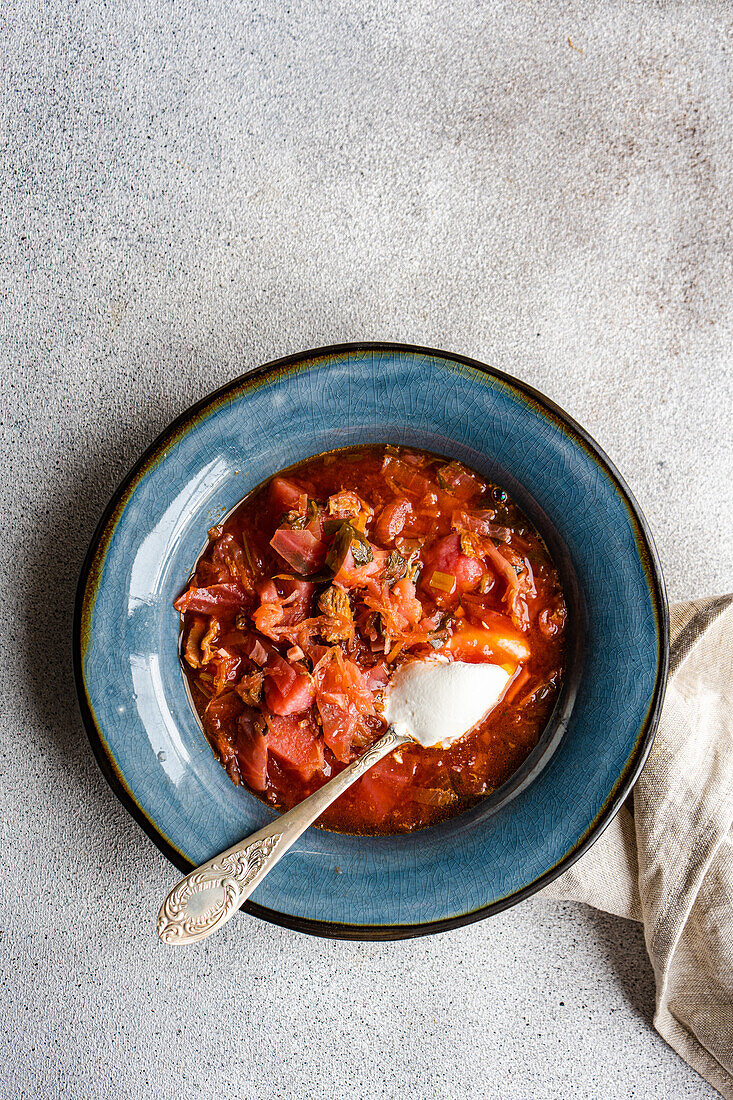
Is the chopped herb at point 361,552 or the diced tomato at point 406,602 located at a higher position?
the chopped herb at point 361,552

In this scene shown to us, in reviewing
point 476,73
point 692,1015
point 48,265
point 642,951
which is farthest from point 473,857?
point 476,73

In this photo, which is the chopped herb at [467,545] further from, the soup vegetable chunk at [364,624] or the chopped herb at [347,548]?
the chopped herb at [347,548]

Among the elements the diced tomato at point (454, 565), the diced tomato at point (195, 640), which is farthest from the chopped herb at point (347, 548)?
the diced tomato at point (195, 640)

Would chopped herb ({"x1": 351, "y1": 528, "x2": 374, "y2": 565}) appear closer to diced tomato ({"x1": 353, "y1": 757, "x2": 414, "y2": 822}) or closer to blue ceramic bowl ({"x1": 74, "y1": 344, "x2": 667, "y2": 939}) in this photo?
blue ceramic bowl ({"x1": 74, "y1": 344, "x2": 667, "y2": 939})

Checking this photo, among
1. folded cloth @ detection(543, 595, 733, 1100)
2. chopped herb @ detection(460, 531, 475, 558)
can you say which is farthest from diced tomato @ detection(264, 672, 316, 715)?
folded cloth @ detection(543, 595, 733, 1100)

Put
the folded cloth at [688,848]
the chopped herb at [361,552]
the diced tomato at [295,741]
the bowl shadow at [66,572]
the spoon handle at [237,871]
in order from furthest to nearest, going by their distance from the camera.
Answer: the bowl shadow at [66,572], the folded cloth at [688,848], the diced tomato at [295,741], the chopped herb at [361,552], the spoon handle at [237,871]

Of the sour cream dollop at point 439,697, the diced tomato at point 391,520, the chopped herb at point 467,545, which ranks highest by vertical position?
the diced tomato at point 391,520

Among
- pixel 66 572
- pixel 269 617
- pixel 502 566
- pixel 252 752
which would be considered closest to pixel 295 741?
pixel 252 752

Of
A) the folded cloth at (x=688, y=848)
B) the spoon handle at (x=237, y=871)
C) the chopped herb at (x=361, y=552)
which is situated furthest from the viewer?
the folded cloth at (x=688, y=848)
